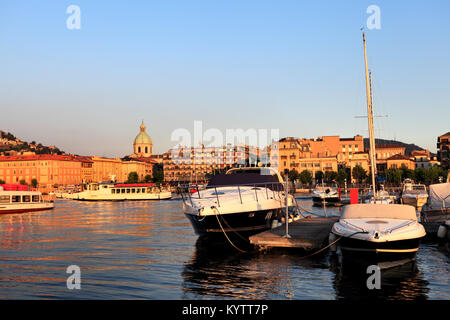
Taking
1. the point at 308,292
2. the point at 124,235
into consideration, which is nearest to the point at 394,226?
the point at 308,292

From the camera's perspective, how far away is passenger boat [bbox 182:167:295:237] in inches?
985

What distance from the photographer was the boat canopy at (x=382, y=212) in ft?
67.2

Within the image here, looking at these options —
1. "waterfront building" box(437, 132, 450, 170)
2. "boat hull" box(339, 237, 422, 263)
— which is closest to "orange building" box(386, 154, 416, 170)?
"waterfront building" box(437, 132, 450, 170)

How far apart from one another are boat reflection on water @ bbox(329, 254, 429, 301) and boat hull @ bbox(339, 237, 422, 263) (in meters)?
0.45

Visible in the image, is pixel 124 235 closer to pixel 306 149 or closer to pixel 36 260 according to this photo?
pixel 36 260

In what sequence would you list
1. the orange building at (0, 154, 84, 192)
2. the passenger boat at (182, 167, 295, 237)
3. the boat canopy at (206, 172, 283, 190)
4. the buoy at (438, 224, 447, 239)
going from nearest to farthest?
1. the passenger boat at (182, 167, 295, 237)
2. the buoy at (438, 224, 447, 239)
3. the boat canopy at (206, 172, 283, 190)
4. the orange building at (0, 154, 84, 192)

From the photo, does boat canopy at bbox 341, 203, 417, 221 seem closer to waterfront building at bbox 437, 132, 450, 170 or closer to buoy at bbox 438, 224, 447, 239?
buoy at bbox 438, 224, 447, 239

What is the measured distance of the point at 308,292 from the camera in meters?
16.1

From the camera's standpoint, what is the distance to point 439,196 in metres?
33.4

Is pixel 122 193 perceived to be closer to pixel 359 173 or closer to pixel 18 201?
pixel 18 201

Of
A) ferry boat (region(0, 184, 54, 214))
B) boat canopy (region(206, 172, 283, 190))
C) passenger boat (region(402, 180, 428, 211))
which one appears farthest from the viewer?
ferry boat (region(0, 184, 54, 214))

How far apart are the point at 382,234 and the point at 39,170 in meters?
181

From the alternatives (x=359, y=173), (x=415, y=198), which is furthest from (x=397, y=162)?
(x=415, y=198)

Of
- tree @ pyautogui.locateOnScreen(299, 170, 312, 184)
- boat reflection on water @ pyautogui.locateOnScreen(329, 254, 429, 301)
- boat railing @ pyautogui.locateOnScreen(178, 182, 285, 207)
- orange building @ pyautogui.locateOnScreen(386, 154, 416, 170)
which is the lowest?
boat reflection on water @ pyautogui.locateOnScreen(329, 254, 429, 301)
